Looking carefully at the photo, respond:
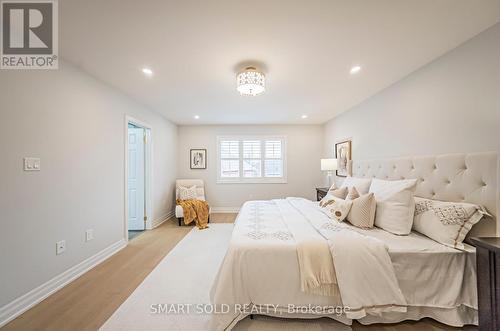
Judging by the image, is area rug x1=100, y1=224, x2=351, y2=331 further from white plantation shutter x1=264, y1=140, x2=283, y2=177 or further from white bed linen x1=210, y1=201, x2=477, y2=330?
white plantation shutter x1=264, y1=140, x2=283, y2=177

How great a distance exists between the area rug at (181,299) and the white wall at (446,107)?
1.94m

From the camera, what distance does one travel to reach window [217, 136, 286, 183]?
5871mm

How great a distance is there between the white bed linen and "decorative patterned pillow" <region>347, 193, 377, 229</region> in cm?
53

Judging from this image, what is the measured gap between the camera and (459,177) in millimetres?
1929

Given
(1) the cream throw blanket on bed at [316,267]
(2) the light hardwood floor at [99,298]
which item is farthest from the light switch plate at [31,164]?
(1) the cream throw blanket on bed at [316,267]

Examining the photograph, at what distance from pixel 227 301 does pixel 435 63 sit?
3155 millimetres

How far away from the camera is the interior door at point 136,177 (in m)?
4.20

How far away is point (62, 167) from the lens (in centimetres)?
228

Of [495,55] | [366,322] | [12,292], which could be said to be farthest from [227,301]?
[495,55]

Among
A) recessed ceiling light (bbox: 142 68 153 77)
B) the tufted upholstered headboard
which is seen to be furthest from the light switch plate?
the tufted upholstered headboard

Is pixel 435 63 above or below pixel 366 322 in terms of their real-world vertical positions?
above

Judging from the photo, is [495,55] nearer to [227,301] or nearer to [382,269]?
[382,269]

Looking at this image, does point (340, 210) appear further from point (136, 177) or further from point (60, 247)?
point (136, 177)

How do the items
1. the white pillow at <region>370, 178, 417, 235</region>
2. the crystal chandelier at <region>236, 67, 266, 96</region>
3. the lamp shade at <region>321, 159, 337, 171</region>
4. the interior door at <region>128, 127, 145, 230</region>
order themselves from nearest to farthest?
the white pillow at <region>370, 178, 417, 235</region> < the crystal chandelier at <region>236, 67, 266, 96</region> < the interior door at <region>128, 127, 145, 230</region> < the lamp shade at <region>321, 159, 337, 171</region>
